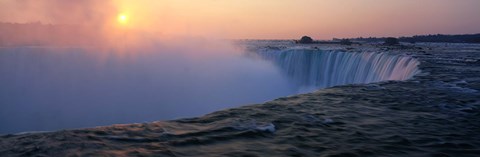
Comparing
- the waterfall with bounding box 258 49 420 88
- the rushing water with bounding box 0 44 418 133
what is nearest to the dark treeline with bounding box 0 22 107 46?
the rushing water with bounding box 0 44 418 133

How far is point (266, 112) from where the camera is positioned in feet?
25.0

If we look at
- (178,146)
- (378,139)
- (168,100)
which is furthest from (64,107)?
(378,139)

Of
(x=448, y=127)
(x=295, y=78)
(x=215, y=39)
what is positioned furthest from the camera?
(x=215, y=39)

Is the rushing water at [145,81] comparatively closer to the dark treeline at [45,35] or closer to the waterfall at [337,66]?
the waterfall at [337,66]

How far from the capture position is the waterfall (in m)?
20.3

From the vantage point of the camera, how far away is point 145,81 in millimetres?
25219

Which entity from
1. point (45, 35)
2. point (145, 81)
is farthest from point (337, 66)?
point (45, 35)

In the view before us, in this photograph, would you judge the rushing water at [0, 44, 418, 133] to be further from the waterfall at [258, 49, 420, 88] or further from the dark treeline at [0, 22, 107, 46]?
the dark treeline at [0, 22, 107, 46]

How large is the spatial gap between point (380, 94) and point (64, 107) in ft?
57.8

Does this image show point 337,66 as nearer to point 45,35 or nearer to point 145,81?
point 145,81

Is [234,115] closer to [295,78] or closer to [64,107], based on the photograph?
[64,107]

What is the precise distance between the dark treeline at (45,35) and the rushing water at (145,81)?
10.3 m

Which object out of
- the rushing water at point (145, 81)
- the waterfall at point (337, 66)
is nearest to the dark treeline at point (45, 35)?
the rushing water at point (145, 81)

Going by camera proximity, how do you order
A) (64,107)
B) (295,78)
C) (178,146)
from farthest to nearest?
(295,78) → (64,107) → (178,146)
